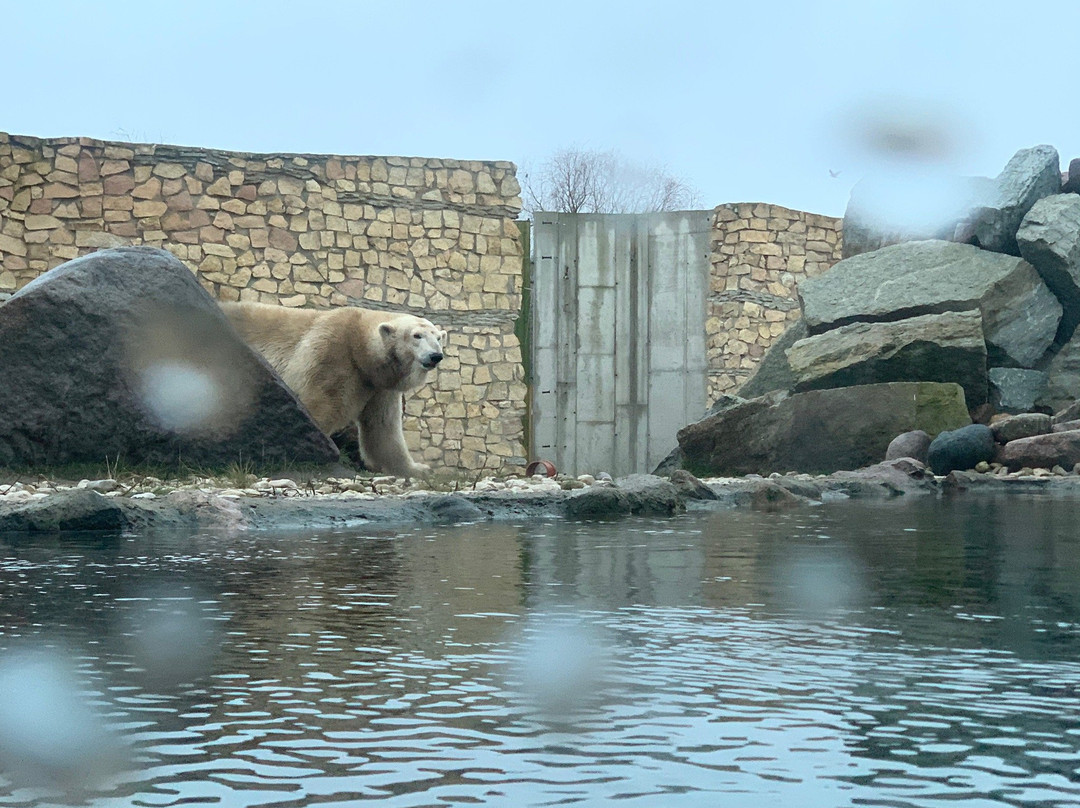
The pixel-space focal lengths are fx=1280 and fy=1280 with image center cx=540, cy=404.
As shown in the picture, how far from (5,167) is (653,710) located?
1215 centimetres

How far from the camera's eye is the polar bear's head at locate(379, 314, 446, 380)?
9.10 m

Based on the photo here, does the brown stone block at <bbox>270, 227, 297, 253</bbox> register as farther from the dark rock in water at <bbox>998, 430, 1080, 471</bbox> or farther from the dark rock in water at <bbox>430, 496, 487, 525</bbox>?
the dark rock in water at <bbox>430, 496, 487, 525</bbox>

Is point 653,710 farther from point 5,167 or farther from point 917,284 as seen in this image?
point 5,167

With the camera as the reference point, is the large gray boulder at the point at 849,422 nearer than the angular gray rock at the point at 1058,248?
Yes

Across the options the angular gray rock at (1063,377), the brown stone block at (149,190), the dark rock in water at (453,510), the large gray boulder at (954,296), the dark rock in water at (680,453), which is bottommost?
the dark rock in water at (453,510)

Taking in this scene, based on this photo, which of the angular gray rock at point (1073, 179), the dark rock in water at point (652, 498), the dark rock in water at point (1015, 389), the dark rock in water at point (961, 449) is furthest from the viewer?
the angular gray rock at point (1073, 179)

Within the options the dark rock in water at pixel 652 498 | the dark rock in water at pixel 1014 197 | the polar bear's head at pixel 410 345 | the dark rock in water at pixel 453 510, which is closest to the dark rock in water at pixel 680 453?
the dark rock in water at pixel 1014 197

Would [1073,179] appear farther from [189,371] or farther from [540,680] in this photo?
[540,680]

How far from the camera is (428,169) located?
44.3ft

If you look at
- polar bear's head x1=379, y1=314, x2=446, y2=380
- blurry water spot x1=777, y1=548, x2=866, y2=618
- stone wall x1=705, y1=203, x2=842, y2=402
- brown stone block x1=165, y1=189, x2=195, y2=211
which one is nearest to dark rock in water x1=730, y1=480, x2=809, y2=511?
polar bear's head x1=379, y1=314, x2=446, y2=380

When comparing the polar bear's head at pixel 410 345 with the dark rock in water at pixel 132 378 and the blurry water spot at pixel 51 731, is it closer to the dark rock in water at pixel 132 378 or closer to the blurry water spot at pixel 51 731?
the dark rock in water at pixel 132 378

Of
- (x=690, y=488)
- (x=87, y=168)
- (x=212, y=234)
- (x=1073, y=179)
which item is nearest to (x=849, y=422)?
(x=690, y=488)

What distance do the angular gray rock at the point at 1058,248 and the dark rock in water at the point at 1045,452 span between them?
2.33 m

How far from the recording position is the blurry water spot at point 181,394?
25.5 ft
